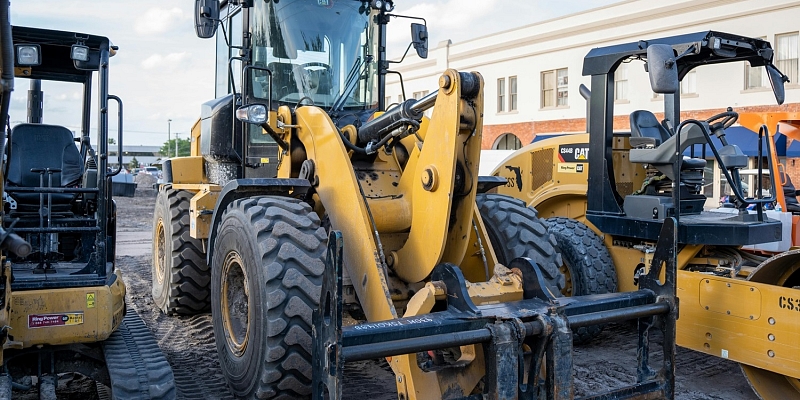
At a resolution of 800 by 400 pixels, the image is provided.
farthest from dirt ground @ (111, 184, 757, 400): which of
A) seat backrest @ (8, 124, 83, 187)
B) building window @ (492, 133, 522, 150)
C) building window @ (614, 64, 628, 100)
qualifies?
building window @ (492, 133, 522, 150)

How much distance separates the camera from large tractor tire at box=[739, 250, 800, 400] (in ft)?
16.7

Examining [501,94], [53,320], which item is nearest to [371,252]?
[53,320]

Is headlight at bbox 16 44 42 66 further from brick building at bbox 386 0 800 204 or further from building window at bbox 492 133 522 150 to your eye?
building window at bbox 492 133 522 150

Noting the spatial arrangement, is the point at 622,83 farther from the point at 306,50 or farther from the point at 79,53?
the point at 79,53

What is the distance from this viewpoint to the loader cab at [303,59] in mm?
6148

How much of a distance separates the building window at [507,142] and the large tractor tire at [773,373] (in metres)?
23.5

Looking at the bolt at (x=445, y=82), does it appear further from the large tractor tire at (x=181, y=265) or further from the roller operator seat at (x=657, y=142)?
the large tractor tire at (x=181, y=265)

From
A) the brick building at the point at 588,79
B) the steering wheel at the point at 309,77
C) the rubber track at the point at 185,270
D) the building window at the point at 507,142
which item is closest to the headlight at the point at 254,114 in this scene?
the steering wheel at the point at 309,77

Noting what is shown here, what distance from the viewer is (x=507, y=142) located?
95.9 feet

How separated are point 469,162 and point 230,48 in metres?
3.32

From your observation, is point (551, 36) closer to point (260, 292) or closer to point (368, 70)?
point (368, 70)

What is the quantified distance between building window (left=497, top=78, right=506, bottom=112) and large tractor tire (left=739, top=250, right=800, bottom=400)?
24.1 metres

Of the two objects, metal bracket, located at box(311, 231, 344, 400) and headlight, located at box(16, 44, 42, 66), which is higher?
headlight, located at box(16, 44, 42, 66)

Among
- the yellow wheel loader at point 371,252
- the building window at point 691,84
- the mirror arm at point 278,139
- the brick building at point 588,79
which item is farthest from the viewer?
the building window at point 691,84
